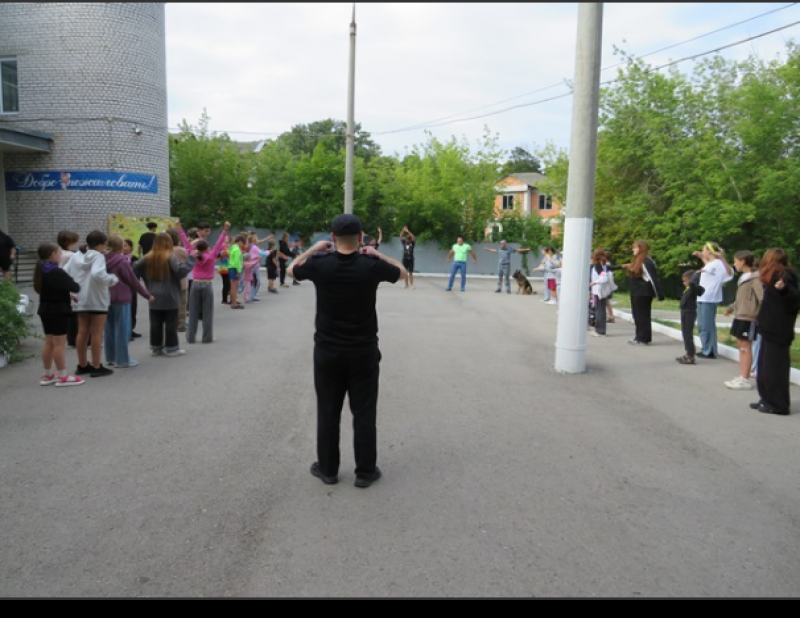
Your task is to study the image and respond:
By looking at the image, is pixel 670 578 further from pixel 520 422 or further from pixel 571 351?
pixel 571 351

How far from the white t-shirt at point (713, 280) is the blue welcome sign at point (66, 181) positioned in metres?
18.9

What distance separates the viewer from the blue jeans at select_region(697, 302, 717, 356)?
10.1m

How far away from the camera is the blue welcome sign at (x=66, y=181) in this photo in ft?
71.3

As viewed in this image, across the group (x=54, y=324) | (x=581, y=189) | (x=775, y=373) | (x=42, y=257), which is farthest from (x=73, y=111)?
(x=775, y=373)

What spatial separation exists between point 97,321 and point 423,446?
4.87 metres

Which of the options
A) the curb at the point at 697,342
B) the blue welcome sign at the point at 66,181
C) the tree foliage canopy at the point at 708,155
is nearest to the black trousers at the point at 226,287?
the blue welcome sign at the point at 66,181

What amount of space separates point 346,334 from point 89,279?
4.91m

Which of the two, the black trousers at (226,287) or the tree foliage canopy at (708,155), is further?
the tree foliage canopy at (708,155)

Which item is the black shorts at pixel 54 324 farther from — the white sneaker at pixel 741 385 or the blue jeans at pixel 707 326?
the blue jeans at pixel 707 326

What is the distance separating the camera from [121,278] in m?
8.78

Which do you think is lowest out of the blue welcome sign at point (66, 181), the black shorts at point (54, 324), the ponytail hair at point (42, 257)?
the black shorts at point (54, 324)

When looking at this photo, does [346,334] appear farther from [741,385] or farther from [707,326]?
[707,326]

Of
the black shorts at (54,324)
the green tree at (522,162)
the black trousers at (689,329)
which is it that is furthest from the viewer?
the green tree at (522,162)

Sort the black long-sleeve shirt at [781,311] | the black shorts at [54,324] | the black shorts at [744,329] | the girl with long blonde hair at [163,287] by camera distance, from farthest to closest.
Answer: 1. the girl with long blonde hair at [163,287]
2. the black shorts at [744,329]
3. the black shorts at [54,324]
4. the black long-sleeve shirt at [781,311]
